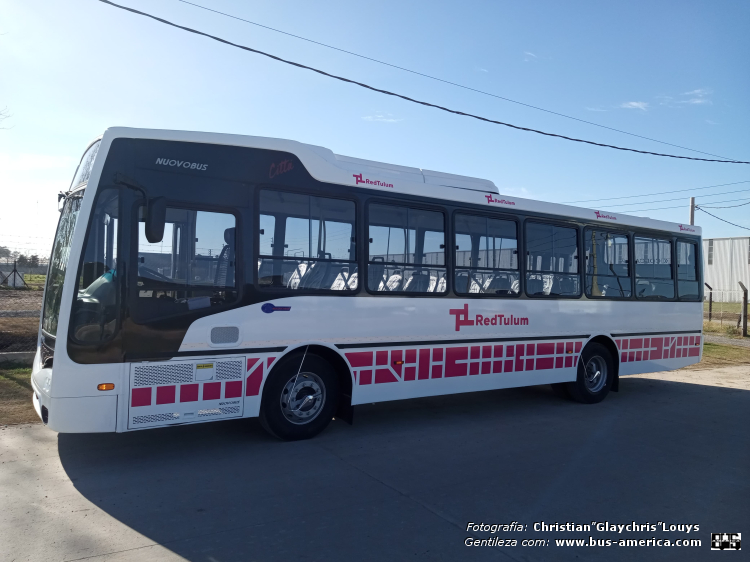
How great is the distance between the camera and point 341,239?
23.9 feet

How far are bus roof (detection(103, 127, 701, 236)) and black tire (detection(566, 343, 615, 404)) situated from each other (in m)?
2.28

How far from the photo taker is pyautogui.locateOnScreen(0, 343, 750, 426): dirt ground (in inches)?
304

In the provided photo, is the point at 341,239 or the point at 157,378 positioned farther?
the point at 341,239

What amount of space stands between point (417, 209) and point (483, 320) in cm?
190

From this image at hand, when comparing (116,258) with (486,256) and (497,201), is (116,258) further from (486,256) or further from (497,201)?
(497,201)

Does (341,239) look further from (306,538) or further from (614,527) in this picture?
(614,527)

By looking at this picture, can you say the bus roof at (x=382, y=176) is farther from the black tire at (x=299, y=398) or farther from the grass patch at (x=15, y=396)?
the grass patch at (x=15, y=396)

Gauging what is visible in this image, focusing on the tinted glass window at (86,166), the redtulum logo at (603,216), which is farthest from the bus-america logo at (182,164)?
the redtulum logo at (603,216)

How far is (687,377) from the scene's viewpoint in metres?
14.0


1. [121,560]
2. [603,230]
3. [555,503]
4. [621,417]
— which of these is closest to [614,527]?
[555,503]

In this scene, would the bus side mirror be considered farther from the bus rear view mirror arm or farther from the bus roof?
the bus roof

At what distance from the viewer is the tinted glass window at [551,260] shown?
30.5 feet

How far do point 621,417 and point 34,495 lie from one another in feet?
25.9

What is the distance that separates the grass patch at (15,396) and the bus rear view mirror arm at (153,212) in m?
3.37
